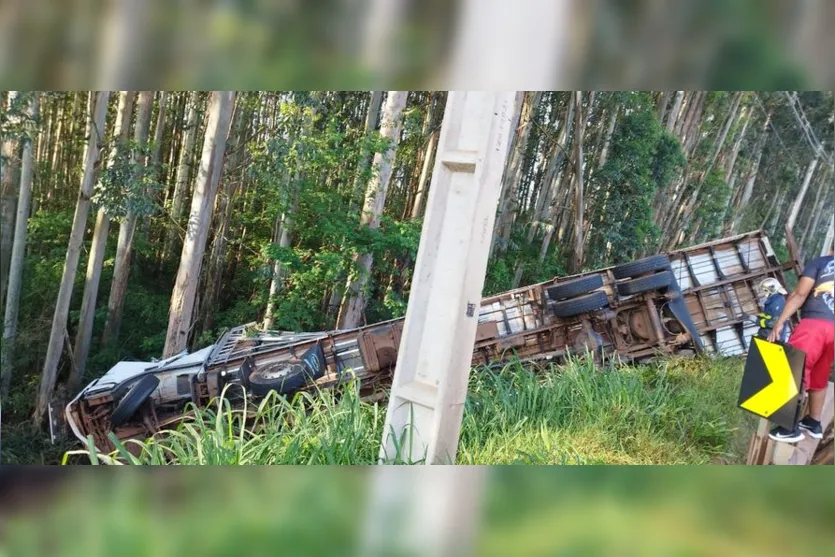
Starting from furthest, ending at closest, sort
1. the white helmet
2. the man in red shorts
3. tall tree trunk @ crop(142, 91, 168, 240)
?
the white helmet
the man in red shorts
tall tree trunk @ crop(142, 91, 168, 240)

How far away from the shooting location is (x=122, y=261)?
2.57 metres

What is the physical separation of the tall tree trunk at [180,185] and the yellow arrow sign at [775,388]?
2.65 m

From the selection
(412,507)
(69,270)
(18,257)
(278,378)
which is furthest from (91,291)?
(412,507)

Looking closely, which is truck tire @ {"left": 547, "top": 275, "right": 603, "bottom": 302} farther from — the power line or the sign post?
the power line

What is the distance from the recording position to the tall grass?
2586 mm

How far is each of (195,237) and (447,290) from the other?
114 centimetres

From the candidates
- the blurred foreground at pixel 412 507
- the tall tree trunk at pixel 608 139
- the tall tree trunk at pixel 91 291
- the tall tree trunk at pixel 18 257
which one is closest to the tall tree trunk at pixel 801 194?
the tall tree trunk at pixel 608 139

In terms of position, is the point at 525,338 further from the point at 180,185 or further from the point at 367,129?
the point at 180,185

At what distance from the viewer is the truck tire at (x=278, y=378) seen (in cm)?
269

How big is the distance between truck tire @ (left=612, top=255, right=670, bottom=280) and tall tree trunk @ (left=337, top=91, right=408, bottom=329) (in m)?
1.15

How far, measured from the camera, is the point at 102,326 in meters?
2.55

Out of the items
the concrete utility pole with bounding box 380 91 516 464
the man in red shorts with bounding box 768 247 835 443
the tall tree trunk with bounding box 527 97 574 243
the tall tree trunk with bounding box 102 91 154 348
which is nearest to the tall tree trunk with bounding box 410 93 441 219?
the concrete utility pole with bounding box 380 91 516 464

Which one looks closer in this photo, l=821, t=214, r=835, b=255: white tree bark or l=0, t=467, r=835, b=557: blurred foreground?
l=0, t=467, r=835, b=557: blurred foreground
